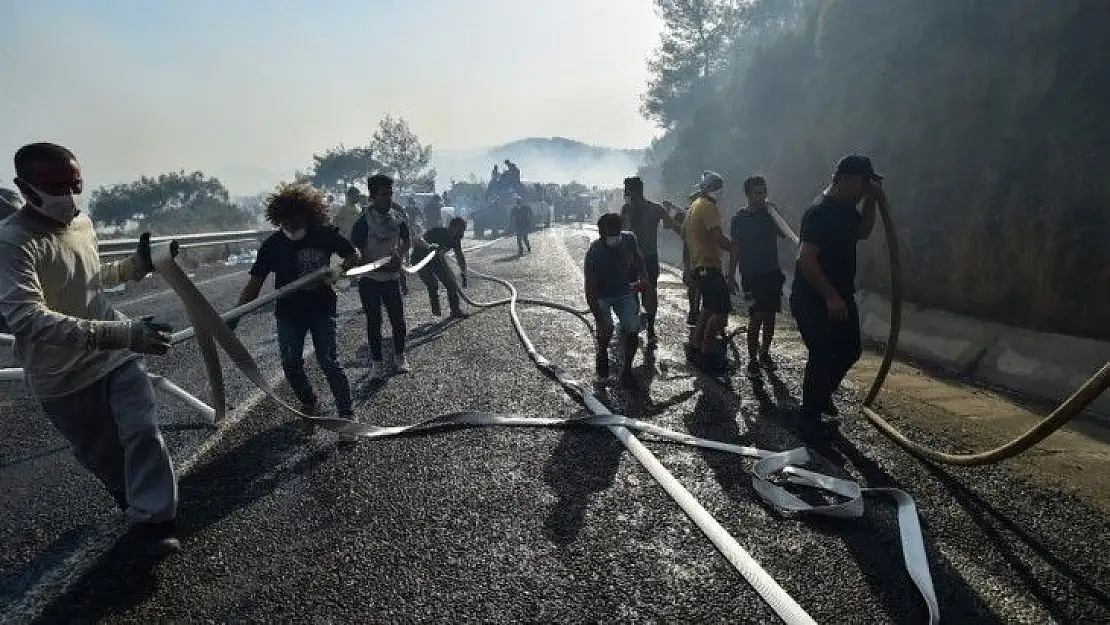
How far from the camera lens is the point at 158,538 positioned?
10.7 ft

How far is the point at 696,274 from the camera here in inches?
270

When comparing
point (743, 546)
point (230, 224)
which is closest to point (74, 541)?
point (743, 546)

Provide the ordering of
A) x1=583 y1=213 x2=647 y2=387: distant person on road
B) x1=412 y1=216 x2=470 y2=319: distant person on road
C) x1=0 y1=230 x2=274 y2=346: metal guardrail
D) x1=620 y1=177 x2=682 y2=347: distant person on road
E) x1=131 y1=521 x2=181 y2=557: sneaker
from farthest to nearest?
x1=0 y1=230 x2=274 y2=346: metal guardrail, x1=412 y1=216 x2=470 y2=319: distant person on road, x1=620 y1=177 x2=682 y2=347: distant person on road, x1=583 y1=213 x2=647 y2=387: distant person on road, x1=131 y1=521 x2=181 y2=557: sneaker

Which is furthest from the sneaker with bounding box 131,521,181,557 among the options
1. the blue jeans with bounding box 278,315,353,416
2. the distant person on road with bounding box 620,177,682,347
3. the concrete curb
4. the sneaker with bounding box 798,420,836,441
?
the concrete curb

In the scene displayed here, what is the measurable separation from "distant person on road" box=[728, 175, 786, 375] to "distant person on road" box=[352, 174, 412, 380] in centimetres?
359

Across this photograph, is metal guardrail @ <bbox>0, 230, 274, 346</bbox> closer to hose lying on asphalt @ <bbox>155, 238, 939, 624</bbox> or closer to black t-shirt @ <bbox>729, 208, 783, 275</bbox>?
hose lying on asphalt @ <bbox>155, 238, 939, 624</bbox>

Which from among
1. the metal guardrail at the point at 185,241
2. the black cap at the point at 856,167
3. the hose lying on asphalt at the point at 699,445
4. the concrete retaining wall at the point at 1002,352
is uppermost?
the black cap at the point at 856,167

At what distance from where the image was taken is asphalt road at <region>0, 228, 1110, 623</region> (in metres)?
2.73

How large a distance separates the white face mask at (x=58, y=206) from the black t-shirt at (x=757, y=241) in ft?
17.7

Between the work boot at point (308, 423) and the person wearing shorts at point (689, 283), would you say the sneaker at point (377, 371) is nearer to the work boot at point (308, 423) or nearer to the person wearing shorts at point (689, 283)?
the work boot at point (308, 423)

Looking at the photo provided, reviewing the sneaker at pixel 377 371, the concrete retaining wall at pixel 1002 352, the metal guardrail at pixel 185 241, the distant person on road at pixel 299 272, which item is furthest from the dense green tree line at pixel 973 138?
the metal guardrail at pixel 185 241

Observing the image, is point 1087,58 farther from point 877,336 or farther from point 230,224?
point 230,224

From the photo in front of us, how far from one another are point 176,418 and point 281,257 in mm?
1822

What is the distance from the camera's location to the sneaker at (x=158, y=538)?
3.23 m
